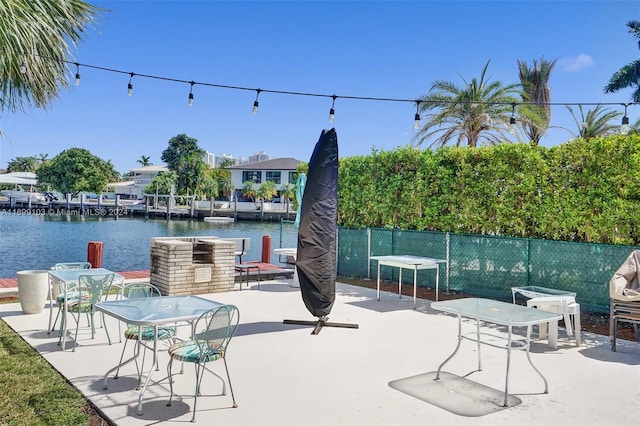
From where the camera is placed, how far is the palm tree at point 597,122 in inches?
872

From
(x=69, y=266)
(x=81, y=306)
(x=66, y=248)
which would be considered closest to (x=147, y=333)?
(x=81, y=306)

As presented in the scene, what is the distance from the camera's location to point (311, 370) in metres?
4.77

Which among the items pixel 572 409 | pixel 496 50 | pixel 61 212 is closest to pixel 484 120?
pixel 496 50

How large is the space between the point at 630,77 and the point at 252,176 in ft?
162

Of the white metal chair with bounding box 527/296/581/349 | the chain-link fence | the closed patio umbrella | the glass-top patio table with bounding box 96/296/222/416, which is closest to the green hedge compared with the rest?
the chain-link fence

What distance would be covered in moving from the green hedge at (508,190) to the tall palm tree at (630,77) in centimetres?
2094

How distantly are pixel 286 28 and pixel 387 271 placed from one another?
913cm

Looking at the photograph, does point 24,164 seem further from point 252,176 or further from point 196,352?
point 196,352

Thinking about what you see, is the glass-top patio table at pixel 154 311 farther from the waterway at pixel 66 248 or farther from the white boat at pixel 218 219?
the white boat at pixel 218 219

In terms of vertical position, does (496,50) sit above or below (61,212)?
above

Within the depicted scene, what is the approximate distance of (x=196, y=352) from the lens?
3756 mm

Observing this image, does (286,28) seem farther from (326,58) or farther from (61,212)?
(61,212)

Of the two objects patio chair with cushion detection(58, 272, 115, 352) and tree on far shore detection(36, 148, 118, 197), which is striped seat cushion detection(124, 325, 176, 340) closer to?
patio chair with cushion detection(58, 272, 115, 352)

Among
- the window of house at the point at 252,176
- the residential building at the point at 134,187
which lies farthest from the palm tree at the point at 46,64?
the residential building at the point at 134,187
